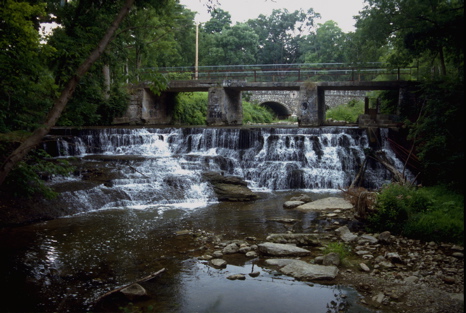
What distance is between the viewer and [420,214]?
8.74 meters

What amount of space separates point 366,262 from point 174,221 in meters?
5.11

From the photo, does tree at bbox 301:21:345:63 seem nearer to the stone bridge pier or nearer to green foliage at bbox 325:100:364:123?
the stone bridge pier

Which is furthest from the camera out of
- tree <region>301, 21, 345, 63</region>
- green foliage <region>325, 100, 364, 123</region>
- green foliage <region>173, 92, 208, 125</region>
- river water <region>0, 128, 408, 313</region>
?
tree <region>301, 21, 345, 63</region>

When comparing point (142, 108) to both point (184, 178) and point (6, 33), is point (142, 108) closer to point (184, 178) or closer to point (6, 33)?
point (184, 178)

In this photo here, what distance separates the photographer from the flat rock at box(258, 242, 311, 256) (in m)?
7.61

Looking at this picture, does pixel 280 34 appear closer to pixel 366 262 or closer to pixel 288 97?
pixel 288 97

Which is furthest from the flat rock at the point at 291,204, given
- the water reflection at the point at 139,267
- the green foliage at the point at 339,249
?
the green foliage at the point at 339,249

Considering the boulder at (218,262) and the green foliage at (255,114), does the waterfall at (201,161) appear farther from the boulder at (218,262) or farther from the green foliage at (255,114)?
the green foliage at (255,114)

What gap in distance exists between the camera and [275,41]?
206 feet

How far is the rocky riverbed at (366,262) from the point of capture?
562 centimetres

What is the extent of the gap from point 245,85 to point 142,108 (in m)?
6.76

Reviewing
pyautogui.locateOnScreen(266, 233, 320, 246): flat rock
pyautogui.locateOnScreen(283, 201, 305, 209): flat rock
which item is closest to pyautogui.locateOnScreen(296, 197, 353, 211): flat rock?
pyautogui.locateOnScreen(283, 201, 305, 209): flat rock

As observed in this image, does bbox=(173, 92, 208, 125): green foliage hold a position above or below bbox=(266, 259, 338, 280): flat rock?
above

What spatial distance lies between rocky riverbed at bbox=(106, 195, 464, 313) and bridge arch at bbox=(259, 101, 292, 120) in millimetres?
34944
